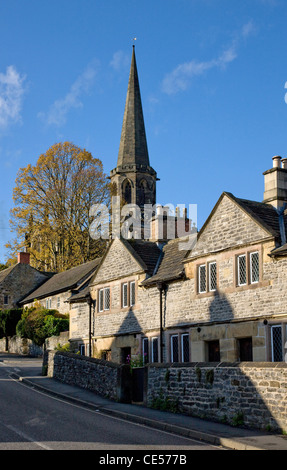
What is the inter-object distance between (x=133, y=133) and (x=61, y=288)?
39996 millimetres

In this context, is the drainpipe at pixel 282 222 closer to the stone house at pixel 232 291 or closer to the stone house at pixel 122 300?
the stone house at pixel 232 291

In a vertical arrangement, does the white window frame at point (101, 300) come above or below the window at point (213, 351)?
above

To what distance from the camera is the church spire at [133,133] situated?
265 feet

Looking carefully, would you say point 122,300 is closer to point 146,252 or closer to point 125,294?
point 125,294

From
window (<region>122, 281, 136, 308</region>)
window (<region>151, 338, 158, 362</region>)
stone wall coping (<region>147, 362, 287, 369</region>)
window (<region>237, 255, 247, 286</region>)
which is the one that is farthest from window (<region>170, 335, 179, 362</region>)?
stone wall coping (<region>147, 362, 287, 369</region>)

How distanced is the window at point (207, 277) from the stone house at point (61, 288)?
64.2ft

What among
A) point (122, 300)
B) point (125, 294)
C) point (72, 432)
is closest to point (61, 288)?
point (122, 300)

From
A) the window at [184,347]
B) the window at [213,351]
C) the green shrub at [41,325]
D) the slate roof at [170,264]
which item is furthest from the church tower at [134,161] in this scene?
the window at [213,351]

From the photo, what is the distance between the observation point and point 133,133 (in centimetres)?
8212

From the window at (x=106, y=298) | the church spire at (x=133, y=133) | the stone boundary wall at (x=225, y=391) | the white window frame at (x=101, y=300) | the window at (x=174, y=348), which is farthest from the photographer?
the church spire at (x=133, y=133)

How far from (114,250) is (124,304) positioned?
3.16 metres

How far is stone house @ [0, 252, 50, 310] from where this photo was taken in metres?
56.5

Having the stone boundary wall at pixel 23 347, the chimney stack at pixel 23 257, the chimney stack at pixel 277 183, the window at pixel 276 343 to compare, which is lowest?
the stone boundary wall at pixel 23 347
